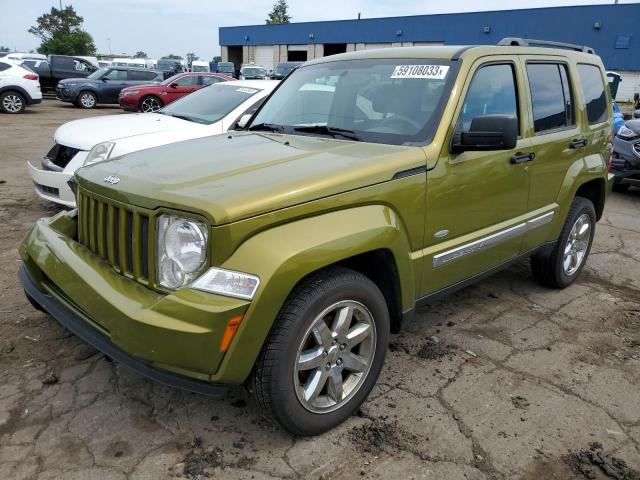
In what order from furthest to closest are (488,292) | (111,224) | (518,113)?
(488,292) < (518,113) < (111,224)

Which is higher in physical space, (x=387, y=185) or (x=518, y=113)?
(x=518, y=113)

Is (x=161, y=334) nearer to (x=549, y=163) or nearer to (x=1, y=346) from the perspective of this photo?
(x=1, y=346)

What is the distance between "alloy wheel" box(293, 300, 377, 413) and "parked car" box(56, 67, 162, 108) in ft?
58.4

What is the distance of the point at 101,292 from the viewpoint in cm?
236

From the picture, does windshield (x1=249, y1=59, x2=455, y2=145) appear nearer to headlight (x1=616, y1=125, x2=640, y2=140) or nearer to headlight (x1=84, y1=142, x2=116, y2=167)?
headlight (x1=84, y1=142, x2=116, y2=167)

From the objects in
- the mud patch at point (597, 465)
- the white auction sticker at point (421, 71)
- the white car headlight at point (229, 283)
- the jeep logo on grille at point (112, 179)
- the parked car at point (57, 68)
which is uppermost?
the parked car at point (57, 68)

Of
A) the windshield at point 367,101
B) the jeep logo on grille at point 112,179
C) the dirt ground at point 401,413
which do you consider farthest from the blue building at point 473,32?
the jeep logo on grille at point 112,179

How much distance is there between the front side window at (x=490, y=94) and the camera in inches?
127

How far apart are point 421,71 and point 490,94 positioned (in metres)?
0.50

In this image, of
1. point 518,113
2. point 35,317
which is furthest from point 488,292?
point 35,317

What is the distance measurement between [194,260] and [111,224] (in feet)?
1.84

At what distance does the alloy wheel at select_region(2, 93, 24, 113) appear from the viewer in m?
16.5

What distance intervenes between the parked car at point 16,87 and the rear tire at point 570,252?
1649cm

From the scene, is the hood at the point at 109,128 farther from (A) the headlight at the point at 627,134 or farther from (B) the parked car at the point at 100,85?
(B) the parked car at the point at 100,85
